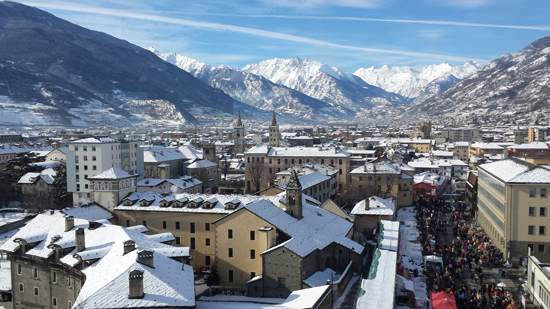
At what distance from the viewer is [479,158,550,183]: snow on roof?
36.5 metres

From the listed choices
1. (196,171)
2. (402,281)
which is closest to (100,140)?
(196,171)

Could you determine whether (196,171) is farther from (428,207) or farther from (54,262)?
(54,262)

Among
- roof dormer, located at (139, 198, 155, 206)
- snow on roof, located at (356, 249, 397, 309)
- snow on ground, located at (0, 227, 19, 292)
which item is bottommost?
snow on ground, located at (0, 227, 19, 292)

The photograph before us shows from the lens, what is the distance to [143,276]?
2170 cm

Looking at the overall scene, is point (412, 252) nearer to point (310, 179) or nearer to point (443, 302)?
point (443, 302)

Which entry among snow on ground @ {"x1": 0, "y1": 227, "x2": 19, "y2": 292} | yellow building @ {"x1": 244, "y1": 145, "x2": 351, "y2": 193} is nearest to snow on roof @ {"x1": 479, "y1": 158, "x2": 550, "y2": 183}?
yellow building @ {"x1": 244, "y1": 145, "x2": 351, "y2": 193}

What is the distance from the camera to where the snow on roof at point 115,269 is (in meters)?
20.5

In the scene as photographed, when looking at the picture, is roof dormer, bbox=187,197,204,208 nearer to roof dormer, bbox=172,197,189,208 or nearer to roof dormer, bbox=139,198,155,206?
roof dormer, bbox=172,197,189,208

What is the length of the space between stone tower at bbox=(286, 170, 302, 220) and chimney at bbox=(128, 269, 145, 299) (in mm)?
14823

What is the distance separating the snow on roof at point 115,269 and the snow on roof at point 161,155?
163 ft

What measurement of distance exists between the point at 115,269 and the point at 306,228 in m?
13.8

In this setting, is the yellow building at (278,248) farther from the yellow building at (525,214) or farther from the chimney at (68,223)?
the yellow building at (525,214)

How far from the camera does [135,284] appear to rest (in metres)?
20.5

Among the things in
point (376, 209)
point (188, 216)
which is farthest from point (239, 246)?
point (376, 209)
